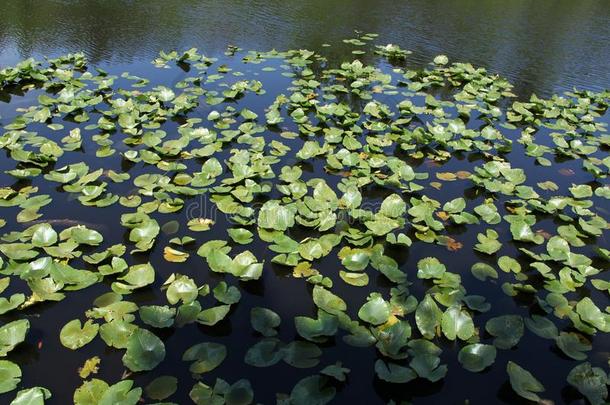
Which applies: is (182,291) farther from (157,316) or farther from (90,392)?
(90,392)

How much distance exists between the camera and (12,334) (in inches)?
94.3

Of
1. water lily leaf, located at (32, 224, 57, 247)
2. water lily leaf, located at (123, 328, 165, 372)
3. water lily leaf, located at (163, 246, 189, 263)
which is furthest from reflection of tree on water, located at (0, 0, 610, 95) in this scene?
water lily leaf, located at (123, 328, 165, 372)

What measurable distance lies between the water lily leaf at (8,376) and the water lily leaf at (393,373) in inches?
70.4

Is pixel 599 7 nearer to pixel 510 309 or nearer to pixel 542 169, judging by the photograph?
pixel 542 169

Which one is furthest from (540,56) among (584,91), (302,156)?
(302,156)

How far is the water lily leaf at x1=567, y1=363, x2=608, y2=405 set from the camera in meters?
2.29

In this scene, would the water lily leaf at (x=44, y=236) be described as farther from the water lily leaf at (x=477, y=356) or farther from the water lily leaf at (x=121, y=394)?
the water lily leaf at (x=477, y=356)

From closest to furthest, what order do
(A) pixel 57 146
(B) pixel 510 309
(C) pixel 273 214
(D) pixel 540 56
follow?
(B) pixel 510 309 < (C) pixel 273 214 < (A) pixel 57 146 < (D) pixel 540 56

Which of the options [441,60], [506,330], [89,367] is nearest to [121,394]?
[89,367]

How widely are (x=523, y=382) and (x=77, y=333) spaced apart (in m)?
2.38

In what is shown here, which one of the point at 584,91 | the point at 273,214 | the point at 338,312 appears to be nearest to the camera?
the point at 338,312

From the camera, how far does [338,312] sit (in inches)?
106

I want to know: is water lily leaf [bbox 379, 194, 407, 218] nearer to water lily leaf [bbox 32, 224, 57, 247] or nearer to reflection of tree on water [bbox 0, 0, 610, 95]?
water lily leaf [bbox 32, 224, 57, 247]

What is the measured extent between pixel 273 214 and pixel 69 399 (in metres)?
1.73
